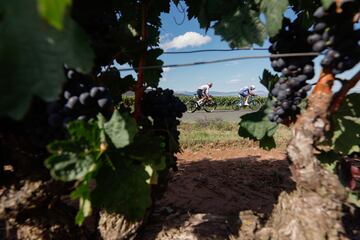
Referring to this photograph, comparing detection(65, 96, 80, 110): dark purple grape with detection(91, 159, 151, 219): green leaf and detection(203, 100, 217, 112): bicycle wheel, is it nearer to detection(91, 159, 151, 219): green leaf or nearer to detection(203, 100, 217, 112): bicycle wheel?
detection(91, 159, 151, 219): green leaf

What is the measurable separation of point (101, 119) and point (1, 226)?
6.25 feet

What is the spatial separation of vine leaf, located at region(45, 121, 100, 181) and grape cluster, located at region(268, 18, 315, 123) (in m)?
0.97

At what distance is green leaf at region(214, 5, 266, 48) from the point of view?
4.88ft

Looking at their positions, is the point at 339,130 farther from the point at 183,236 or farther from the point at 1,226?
the point at 1,226

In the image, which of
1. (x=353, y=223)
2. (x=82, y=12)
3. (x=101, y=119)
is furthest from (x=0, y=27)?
(x=353, y=223)

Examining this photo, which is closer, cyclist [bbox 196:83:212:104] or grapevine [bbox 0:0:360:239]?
grapevine [bbox 0:0:360:239]

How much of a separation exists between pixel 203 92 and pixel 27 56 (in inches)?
730

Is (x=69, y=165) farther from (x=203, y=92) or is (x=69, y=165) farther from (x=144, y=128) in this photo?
(x=203, y=92)

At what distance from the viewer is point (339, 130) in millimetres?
1986

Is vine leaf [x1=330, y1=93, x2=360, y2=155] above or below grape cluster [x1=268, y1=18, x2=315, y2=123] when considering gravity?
below

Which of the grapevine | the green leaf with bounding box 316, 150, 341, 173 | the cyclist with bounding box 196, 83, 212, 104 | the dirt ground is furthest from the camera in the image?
the cyclist with bounding box 196, 83, 212, 104

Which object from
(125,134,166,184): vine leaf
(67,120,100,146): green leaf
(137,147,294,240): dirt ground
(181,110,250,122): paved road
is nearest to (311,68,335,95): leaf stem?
(137,147,294,240): dirt ground

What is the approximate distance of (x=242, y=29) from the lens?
1517 millimetres

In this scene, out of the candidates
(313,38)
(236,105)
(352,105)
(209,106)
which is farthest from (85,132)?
(236,105)
